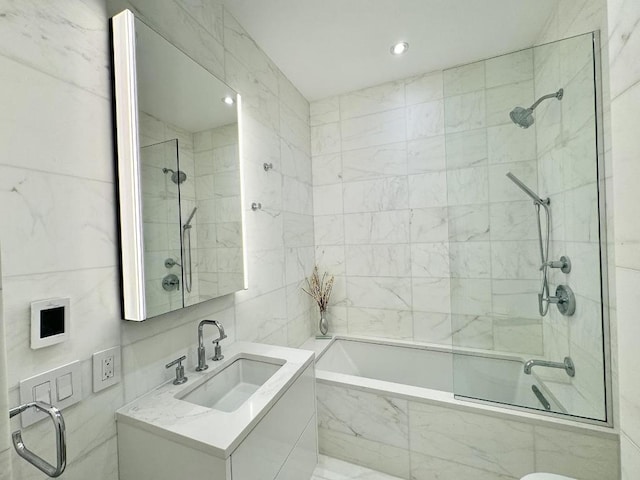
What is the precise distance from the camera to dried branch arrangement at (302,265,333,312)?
246 centimetres

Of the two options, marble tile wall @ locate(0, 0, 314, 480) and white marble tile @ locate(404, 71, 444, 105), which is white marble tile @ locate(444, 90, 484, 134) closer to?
white marble tile @ locate(404, 71, 444, 105)

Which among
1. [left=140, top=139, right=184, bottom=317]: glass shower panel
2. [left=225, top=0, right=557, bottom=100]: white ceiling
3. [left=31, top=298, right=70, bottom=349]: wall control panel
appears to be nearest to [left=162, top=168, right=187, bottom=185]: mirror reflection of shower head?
[left=140, top=139, right=184, bottom=317]: glass shower panel

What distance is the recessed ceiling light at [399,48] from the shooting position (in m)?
1.88

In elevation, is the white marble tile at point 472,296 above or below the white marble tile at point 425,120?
below

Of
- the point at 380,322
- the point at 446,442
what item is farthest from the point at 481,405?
the point at 380,322

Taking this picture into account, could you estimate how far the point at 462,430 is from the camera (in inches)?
58.2

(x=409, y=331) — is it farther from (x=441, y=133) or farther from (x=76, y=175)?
(x=76, y=175)

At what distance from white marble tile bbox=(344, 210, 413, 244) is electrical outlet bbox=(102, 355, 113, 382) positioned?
1897 mm

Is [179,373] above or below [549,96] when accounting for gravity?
below

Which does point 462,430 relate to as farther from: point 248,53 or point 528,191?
point 248,53

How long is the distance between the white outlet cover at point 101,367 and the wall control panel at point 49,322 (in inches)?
5.2

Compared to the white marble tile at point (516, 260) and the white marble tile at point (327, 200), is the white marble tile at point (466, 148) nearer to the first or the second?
the white marble tile at point (516, 260)

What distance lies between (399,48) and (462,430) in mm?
2473

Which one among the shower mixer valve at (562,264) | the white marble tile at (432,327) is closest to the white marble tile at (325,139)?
the white marble tile at (432,327)
